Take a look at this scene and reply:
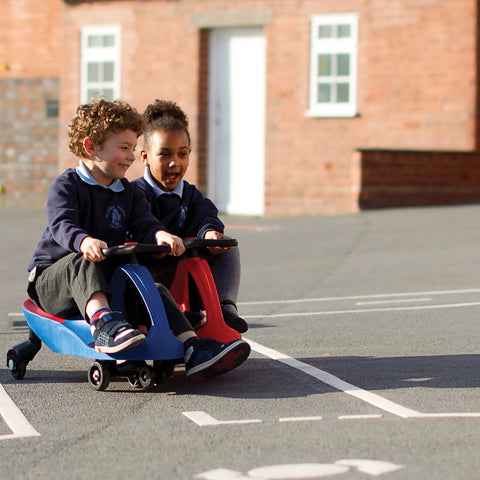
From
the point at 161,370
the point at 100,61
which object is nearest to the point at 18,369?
the point at 161,370

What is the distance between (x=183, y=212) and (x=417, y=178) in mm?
12759

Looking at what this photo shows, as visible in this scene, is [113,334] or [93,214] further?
[93,214]

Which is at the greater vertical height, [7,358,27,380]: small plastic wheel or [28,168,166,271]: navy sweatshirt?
[28,168,166,271]: navy sweatshirt

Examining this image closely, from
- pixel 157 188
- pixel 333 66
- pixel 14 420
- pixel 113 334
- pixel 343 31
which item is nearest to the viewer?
pixel 14 420

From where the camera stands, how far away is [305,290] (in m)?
9.89

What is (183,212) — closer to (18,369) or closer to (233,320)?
(233,320)

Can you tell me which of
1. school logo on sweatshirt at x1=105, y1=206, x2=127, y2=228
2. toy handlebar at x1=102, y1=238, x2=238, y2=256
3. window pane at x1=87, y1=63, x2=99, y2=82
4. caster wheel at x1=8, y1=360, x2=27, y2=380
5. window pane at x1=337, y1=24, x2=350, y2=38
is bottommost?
caster wheel at x1=8, y1=360, x2=27, y2=380

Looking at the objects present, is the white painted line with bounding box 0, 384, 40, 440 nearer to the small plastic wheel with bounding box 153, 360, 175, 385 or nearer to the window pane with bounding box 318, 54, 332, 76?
the small plastic wheel with bounding box 153, 360, 175, 385

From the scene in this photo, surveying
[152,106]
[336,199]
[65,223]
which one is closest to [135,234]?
[65,223]

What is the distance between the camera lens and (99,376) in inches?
219

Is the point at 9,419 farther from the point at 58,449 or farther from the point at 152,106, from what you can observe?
the point at 152,106

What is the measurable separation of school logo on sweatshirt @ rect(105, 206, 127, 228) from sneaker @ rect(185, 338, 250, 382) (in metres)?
0.87

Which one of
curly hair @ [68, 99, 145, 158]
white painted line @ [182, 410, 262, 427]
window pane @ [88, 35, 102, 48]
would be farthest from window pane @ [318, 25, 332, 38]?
white painted line @ [182, 410, 262, 427]

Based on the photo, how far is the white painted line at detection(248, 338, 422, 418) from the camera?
16.1 feet
